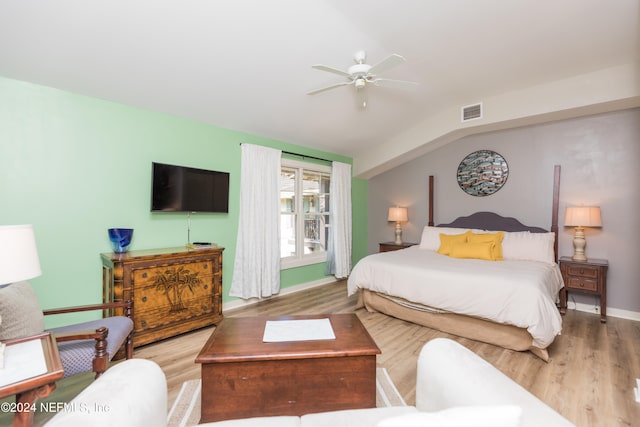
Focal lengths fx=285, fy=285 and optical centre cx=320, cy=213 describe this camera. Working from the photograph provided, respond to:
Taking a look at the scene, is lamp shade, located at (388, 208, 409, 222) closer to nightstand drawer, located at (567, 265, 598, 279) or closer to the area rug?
nightstand drawer, located at (567, 265, 598, 279)

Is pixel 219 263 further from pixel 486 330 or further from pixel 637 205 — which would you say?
pixel 637 205

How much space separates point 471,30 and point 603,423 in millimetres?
3014

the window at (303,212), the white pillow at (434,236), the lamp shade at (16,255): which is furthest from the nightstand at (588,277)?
the lamp shade at (16,255)

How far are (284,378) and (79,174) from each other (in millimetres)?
2625

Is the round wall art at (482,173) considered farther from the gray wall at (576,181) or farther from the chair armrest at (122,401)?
the chair armrest at (122,401)

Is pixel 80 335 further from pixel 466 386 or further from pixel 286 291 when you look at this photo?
pixel 286 291

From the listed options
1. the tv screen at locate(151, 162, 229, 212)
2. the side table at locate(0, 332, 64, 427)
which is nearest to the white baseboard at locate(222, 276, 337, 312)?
the tv screen at locate(151, 162, 229, 212)

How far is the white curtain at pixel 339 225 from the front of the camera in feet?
16.8

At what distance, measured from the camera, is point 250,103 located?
3307 mm

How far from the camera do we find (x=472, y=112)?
13.1 feet

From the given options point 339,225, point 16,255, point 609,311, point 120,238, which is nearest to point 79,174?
point 120,238

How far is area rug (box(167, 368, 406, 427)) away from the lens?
170 centimetres

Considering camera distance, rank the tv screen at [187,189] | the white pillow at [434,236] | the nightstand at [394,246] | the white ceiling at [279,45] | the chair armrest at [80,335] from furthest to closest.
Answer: the nightstand at [394,246]
the white pillow at [434,236]
the tv screen at [187,189]
the white ceiling at [279,45]
the chair armrest at [80,335]

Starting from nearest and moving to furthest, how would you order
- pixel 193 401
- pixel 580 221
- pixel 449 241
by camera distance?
pixel 193 401 → pixel 580 221 → pixel 449 241
